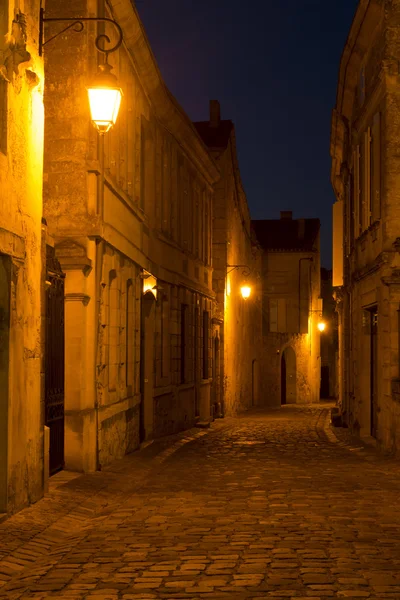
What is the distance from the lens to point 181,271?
20344mm

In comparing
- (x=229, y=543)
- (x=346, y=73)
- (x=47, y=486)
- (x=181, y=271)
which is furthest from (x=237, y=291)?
(x=229, y=543)

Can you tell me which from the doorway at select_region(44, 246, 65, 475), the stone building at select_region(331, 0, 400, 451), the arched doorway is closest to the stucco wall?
the arched doorway

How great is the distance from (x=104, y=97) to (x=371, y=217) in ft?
25.5

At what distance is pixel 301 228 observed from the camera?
160 feet

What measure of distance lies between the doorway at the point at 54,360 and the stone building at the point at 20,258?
120cm

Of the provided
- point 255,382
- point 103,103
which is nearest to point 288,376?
point 255,382

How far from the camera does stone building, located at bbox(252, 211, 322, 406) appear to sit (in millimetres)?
43188

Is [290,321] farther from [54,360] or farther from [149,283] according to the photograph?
[54,360]

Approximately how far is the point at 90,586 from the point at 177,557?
3.31ft

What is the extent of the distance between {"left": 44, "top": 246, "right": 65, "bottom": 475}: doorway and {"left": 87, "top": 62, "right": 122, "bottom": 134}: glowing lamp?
6.26ft

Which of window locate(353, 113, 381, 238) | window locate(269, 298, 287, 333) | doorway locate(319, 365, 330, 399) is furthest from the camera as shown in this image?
doorway locate(319, 365, 330, 399)

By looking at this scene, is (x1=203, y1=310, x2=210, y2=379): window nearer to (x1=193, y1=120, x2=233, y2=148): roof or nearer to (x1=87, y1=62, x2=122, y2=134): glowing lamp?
(x1=193, y1=120, x2=233, y2=148): roof

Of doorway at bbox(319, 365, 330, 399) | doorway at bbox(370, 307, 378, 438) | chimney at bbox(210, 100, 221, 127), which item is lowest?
doorway at bbox(319, 365, 330, 399)

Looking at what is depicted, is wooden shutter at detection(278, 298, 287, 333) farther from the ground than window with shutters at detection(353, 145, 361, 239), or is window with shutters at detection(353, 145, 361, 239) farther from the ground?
window with shutters at detection(353, 145, 361, 239)
